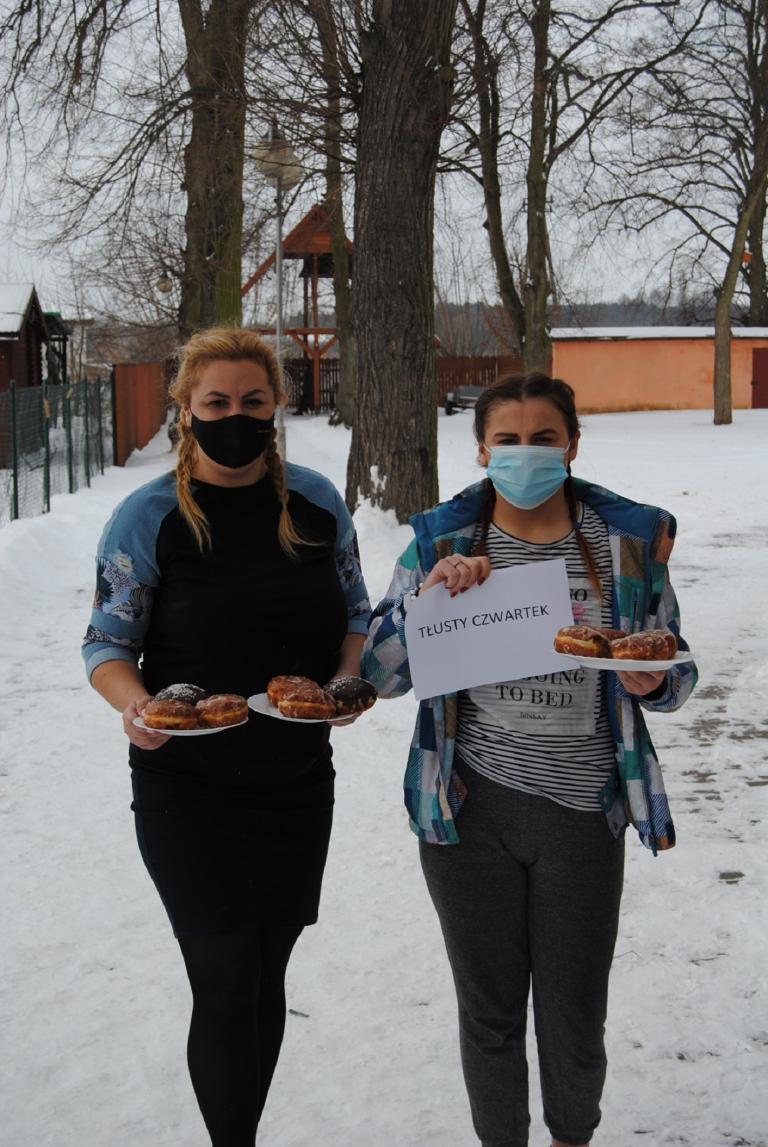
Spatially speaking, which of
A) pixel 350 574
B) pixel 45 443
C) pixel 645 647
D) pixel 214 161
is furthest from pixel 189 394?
pixel 45 443

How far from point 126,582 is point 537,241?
935 inches

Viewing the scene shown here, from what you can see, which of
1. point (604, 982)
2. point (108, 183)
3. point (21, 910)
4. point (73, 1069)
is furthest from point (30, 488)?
point (604, 982)

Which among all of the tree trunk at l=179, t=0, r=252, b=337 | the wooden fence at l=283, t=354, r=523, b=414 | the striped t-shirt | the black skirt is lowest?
the black skirt

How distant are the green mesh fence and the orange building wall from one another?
22101mm

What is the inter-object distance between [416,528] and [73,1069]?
188 cm

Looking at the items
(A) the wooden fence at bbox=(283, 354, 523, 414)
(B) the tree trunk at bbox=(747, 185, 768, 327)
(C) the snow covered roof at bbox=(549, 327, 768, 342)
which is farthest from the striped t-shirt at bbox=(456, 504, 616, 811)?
(B) the tree trunk at bbox=(747, 185, 768, 327)

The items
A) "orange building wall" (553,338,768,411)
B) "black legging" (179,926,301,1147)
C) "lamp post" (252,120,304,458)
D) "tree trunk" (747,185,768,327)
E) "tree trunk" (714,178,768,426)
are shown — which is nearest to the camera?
"black legging" (179,926,301,1147)

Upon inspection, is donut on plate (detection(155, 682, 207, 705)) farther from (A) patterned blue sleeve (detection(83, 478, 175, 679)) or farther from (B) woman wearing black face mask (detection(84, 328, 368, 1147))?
(A) patterned blue sleeve (detection(83, 478, 175, 679))

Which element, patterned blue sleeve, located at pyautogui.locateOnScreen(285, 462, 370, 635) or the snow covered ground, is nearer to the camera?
patterned blue sleeve, located at pyautogui.locateOnScreen(285, 462, 370, 635)

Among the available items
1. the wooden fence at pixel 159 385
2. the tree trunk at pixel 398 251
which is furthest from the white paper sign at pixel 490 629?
the wooden fence at pixel 159 385

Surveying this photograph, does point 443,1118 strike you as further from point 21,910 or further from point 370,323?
point 370,323

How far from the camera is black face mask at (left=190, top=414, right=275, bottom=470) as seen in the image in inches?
110

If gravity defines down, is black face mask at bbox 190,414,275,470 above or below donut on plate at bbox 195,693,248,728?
above

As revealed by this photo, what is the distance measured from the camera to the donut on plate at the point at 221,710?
2441mm
